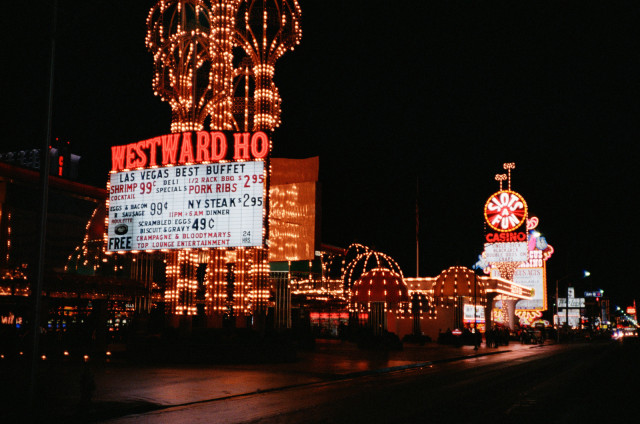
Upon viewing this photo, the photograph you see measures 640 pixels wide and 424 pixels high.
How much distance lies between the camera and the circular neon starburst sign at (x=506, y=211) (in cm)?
7672

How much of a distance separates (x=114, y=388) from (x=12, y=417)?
18.4ft

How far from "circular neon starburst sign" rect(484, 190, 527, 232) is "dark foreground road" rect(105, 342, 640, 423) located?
178ft

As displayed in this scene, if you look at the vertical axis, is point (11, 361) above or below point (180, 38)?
below

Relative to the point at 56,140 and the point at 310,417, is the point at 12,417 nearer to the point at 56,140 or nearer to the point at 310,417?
the point at 310,417

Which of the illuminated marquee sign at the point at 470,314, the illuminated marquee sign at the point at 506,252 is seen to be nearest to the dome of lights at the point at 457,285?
the illuminated marquee sign at the point at 470,314

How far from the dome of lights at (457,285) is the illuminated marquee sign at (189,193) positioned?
2733 centimetres

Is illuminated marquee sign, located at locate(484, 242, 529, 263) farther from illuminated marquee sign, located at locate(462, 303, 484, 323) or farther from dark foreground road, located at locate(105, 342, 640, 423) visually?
dark foreground road, located at locate(105, 342, 640, 423)

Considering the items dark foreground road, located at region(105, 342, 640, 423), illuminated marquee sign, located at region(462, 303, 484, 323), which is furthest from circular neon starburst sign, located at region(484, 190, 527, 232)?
dark foreground road, located at region(105, 342, 640, 423)

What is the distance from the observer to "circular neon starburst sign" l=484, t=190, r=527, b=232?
252 feet

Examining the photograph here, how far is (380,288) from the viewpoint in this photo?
43.6 metres

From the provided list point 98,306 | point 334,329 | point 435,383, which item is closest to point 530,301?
point 334,329

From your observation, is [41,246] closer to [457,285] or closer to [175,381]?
[175,381]

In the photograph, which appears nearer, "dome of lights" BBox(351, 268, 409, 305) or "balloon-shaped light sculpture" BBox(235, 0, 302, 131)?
"balloon-shaped light sculpture" BBox(235, 0, 302, 131)

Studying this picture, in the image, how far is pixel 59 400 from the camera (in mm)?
14805
